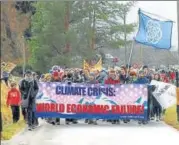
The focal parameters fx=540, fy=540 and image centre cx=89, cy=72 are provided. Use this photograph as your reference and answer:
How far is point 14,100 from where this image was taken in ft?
44.6

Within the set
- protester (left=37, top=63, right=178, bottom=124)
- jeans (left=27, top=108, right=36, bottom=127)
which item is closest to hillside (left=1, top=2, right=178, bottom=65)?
protester (left=37, top=63, right=178, bottom=124)

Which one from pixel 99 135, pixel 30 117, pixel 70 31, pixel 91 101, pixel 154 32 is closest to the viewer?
pixel 99 135

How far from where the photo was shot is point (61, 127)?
46.2ft

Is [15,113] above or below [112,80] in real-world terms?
below

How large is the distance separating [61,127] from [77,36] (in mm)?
24584

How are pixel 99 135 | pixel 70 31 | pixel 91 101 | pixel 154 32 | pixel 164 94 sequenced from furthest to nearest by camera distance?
pixel 70 31
pixel 164 94
pixel 154 32
pixel 91 101
pixel 99 135

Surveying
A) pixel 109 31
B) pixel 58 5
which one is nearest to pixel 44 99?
pixel 58 5

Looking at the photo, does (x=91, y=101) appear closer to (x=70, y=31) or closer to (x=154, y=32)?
(x=154, y=32)

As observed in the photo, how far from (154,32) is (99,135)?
4390 millimetres

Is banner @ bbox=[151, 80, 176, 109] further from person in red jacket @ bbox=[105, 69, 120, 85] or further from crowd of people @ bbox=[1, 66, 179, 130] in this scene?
person in red jacket @ bbox=[105, 69, 120, 85]

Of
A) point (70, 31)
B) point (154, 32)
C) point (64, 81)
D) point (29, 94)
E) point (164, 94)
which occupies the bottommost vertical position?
point (164, 94)

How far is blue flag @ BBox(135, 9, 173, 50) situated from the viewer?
556 inches

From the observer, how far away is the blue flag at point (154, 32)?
1412 cm

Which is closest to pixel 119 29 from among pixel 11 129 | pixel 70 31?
pixel 70 31
